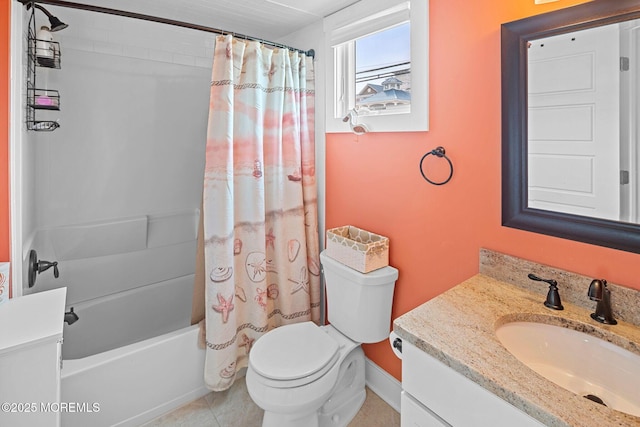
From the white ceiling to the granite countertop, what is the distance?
5.55 ft

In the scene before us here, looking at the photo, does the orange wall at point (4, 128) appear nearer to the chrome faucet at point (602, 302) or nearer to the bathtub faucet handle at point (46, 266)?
the bathtub faucet handle at point (46, 266)

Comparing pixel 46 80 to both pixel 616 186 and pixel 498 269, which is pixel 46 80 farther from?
pixel 616 186

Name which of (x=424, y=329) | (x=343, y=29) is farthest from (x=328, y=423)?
(x=343, y=29)

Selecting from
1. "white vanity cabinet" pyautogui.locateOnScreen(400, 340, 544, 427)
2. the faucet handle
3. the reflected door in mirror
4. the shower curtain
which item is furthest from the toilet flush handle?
the shower curtain

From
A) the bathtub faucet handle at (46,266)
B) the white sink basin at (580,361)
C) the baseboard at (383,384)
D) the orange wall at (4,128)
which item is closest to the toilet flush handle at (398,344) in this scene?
the white sink basin at (580,361)

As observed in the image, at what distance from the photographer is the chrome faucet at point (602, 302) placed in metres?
1.05

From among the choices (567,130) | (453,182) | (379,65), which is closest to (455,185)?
(453,182)

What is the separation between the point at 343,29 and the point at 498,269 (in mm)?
1579

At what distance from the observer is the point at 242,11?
2086 millimetres

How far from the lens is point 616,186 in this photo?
42.7 inches

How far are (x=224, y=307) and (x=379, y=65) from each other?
1.68 metres

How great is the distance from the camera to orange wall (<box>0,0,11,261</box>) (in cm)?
136

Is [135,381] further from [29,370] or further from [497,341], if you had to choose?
[497,341]

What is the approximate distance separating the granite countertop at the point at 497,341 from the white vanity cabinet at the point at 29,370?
1.28 metres
